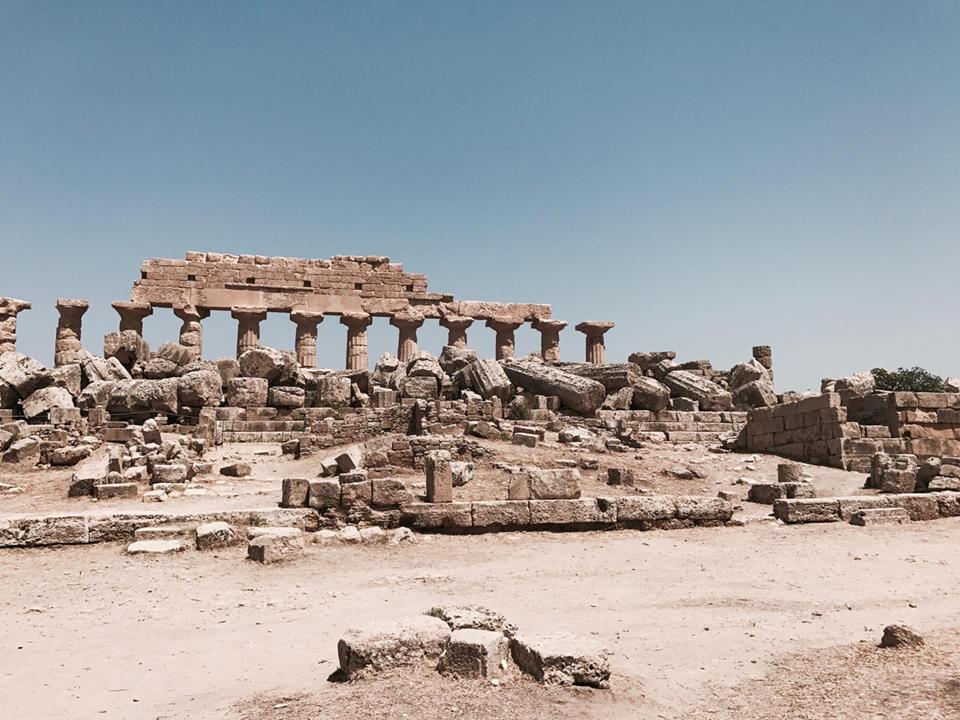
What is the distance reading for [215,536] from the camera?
7.93 metres

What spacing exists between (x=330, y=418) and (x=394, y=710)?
14.7m

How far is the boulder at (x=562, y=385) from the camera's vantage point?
20.4 m

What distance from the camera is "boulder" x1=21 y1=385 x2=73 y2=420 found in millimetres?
19172

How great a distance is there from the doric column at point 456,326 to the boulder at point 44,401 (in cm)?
1488

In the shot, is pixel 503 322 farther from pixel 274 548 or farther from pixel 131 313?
pixel 274 548

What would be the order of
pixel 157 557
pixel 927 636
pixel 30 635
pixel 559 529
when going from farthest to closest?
pixel 559 529, pixel 157 557, pixel 30 635, pixel 927 636

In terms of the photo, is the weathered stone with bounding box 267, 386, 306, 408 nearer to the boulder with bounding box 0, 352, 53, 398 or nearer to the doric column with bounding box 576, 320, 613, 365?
the boulder with bounding box 0, 352, 53, 398

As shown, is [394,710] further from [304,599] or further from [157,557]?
[157,557]

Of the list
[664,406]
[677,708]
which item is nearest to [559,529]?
[677,708]

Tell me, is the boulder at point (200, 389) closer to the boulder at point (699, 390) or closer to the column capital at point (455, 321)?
the boulder at point (699, 390)

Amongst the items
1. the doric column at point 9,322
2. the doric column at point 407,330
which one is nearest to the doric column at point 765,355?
the doric column at point 407,330

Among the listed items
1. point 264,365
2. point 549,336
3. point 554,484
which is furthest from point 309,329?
point 554,484

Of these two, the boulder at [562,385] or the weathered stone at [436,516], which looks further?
the boulder at [562,385]

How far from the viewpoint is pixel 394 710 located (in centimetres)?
375
